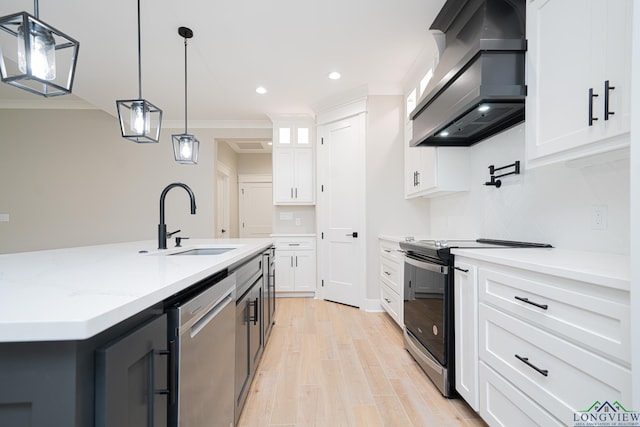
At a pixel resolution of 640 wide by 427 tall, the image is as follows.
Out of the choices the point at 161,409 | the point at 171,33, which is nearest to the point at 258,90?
the point at 171,33

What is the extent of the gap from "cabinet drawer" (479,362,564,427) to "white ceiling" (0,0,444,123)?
261 centimetres

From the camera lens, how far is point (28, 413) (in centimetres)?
49

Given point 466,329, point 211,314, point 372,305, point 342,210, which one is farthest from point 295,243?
point 211,314

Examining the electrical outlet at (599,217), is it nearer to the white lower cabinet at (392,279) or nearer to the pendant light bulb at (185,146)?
the white lower cabinet at (392,279)

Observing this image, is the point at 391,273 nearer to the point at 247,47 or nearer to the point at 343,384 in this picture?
the point at 343,384

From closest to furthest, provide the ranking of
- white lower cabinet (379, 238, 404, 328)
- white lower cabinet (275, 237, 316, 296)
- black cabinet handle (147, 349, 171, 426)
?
black cabinet handle (147, 349, 171, 426) < white lower cabinet (379, 238, 404, 328) < white lower cabinet (275, 237, 316, 296)

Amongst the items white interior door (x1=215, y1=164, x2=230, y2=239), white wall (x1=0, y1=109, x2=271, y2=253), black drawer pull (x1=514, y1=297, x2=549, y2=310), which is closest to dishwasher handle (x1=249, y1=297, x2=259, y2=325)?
black drawer pull (x1=514, y1=297, x2=549, y2=310)

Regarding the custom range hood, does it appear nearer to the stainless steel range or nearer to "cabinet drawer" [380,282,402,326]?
the stainless steel range

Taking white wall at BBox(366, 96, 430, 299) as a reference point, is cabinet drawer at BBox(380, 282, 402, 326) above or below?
below

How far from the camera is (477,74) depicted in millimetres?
1607

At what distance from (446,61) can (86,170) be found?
5495 mm

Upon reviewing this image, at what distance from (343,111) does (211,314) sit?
3.42 m

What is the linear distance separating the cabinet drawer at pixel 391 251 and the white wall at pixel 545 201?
2.06 feet

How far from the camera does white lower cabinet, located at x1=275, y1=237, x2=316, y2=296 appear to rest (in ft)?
14.1
